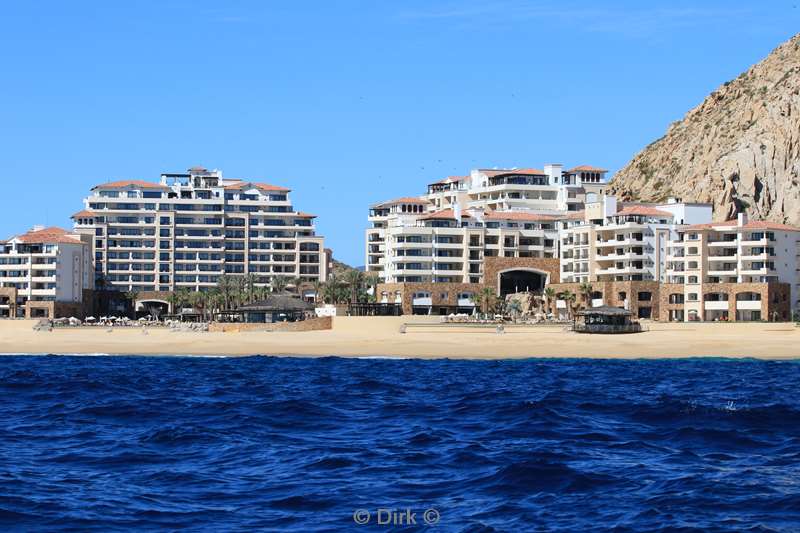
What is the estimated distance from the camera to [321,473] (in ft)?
105

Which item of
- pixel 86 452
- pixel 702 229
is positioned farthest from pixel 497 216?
pixel 86 452

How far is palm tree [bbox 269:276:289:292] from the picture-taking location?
179025mm

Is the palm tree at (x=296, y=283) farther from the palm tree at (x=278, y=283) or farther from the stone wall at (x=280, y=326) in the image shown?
the stone wall at (x=280, y=326)

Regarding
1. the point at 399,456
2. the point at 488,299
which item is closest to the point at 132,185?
the point at 488,299

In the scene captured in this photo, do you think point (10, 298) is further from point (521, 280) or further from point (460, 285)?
point (521, 280)

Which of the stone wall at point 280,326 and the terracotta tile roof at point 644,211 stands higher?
the terracotta tile roof at point 644,211

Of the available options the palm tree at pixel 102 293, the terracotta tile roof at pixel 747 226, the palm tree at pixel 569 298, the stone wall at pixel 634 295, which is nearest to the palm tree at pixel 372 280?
the palm tree at pixel 569 298

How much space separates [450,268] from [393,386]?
107 metres

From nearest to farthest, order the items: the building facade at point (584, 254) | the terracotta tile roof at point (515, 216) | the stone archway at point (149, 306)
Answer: the building facade at point (584, 254)
the terracotta tile roof at point (515, 216)
the stone archway at point (149, 306)

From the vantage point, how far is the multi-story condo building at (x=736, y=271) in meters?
142

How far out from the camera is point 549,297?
159m
